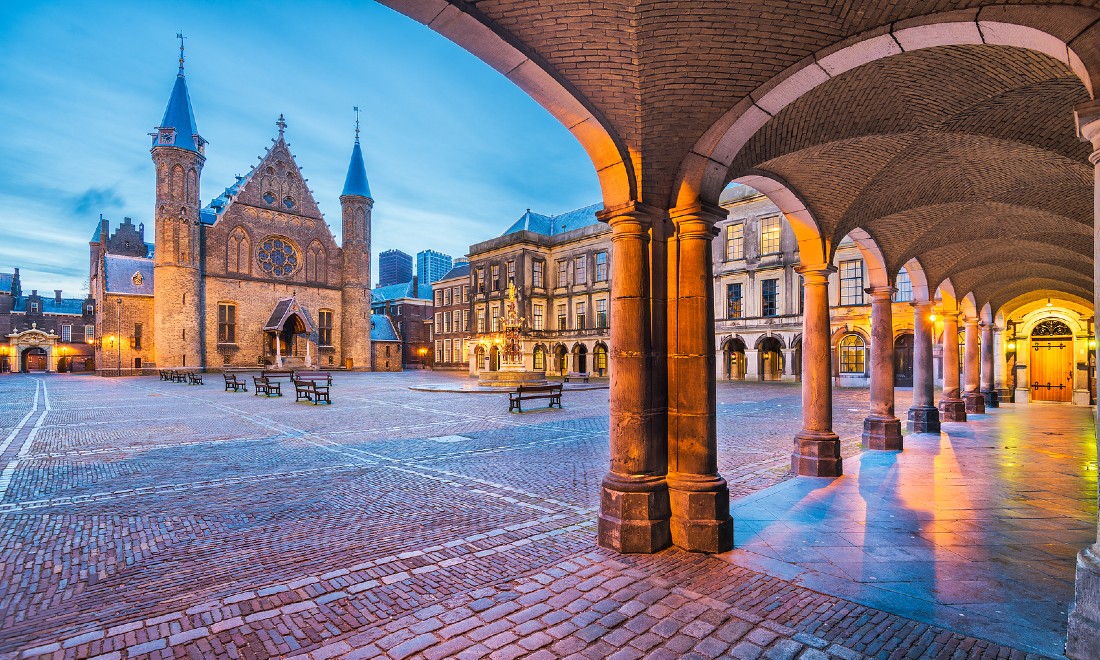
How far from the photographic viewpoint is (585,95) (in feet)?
14.9

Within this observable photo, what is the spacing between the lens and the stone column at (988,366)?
1739 cm

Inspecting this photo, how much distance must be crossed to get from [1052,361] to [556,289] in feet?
105

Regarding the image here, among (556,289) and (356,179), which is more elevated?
(356,179)

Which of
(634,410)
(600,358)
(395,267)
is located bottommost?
(600,358)

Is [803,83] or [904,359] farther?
[904,359]

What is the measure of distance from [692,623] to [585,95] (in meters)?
4.19

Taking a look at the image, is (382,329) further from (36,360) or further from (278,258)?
(36,360)

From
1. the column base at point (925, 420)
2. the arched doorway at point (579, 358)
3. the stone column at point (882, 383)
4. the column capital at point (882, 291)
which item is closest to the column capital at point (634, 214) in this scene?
the stone column at point (882, 383)

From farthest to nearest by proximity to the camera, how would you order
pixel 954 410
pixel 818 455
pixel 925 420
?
pixel 954 410 < pixel 925 420 < pixel 818 455

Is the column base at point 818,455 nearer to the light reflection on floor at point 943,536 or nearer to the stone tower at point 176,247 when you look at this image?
the light reflection on floor at point 943,536

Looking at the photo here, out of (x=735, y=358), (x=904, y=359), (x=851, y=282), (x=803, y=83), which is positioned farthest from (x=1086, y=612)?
(x=735, y=358)

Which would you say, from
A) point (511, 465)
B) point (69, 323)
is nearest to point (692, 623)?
point (511, 465)

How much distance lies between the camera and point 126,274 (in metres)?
41.5

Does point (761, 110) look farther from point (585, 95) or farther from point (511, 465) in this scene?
point (511, 465)
